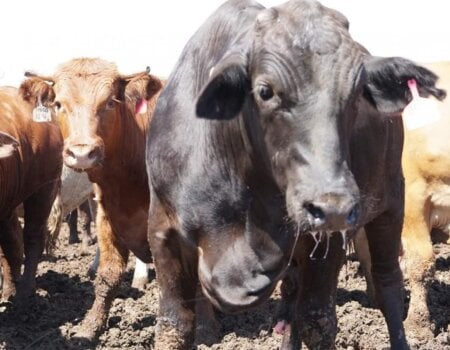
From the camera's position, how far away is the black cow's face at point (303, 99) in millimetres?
3314

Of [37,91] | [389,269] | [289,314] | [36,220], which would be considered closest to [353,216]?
[389,269]

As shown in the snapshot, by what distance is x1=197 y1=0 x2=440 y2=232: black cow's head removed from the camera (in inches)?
130

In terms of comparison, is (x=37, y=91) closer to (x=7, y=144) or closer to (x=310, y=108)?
(x=7, y=144)

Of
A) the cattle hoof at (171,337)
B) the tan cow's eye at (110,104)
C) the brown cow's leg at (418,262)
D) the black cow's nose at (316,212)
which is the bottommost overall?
the brown cow's leg at (418,262)

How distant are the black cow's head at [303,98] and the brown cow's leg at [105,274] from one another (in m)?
3.32

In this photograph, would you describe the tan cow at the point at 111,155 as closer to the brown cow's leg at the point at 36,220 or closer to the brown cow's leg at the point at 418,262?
the brown cow's leg at the point at 36,220

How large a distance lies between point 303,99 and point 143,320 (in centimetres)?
397

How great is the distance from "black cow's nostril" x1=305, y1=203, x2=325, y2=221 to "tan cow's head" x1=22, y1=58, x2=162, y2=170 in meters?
3.00

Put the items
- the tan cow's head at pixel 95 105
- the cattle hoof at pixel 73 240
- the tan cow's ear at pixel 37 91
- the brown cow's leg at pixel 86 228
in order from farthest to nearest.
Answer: the cattle hoof at pixel 73 240, the brown cow's leg at pixel 86 228, the tan cow's ear at pixel 37 91, the tan cow's head at pixel 95 105

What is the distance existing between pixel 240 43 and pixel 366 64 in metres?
0.52

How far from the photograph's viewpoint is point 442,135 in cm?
725

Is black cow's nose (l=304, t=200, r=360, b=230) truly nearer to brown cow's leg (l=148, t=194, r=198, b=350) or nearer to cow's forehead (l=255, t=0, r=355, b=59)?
cow's forehead (l=255, t=0, r=355, b=59)

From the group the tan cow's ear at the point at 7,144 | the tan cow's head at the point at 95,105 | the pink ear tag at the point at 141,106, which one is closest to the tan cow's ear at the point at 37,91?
the tan cow's head at the point at 95,105

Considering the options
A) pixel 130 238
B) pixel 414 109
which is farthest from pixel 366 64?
pixel 130 238
